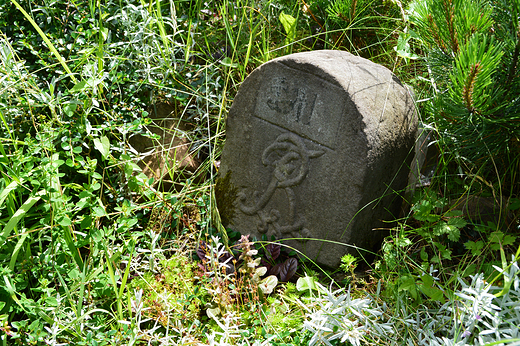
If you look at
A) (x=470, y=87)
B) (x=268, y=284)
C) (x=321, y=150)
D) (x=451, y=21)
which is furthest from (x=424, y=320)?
(x=451, y=21)

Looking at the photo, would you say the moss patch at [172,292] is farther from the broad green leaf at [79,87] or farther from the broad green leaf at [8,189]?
the broad green leaf at [79,87]

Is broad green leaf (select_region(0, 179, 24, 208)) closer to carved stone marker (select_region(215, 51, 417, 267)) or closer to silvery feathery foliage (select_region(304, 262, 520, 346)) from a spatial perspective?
carved stone marker (select_region(215, 51, 417, 267))

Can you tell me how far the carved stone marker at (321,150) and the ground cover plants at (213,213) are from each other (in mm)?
133

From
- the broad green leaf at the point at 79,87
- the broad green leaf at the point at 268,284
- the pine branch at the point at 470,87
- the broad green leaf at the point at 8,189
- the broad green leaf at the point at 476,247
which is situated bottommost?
the broad green leaf at the point at 268,284

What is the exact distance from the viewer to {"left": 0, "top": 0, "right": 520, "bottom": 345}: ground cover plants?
1.65 meters

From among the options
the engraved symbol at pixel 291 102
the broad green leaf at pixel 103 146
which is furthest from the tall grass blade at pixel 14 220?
the engraved symbol at pixel 291 102

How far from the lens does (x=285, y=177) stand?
2186 mm

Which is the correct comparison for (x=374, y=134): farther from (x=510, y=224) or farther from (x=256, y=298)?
(x=256, y=298)

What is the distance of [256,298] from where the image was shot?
1.90 metres

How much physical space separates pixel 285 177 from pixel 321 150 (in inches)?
9.4

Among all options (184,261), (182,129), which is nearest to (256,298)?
(184,261)

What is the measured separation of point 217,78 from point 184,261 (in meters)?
1.14

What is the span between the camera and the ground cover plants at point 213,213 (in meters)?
1.65

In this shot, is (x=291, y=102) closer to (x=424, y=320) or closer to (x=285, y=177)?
(x=285, y=177)
